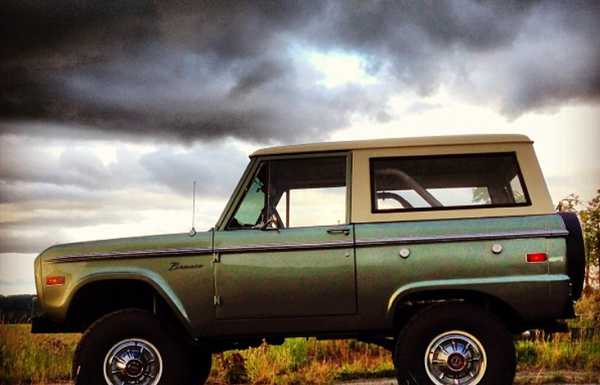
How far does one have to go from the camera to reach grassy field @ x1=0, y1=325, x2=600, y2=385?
8417 mm

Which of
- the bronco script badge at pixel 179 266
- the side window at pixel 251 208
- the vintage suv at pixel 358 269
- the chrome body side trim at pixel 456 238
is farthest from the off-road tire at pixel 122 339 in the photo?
the chrome body side trim at pixel 456 238

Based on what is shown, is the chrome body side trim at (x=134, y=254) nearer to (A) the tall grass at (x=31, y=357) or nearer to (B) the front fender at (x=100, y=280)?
(B) the front fender at (x=100, y=280)

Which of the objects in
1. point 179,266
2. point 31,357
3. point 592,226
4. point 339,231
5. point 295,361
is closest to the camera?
point 339,231

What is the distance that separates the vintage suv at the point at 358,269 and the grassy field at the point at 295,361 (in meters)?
2.27

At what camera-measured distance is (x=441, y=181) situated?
6.18 m

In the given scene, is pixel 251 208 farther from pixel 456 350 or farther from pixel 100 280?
pixel 456 350

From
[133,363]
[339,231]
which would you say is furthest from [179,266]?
[339,231]

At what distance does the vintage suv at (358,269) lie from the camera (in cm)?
577

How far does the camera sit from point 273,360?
928cm

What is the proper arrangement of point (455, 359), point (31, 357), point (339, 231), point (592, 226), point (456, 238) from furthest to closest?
point (592, 226), point (31, 357), point (339, 231), point (456, 238), point (455, 359)

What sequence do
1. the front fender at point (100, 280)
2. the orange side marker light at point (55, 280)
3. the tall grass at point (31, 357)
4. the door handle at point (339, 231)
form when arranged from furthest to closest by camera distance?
1. the tall grass at point (31, 357)
2. the orange side marker light at point (55, 280)
3. the front fender at point (100, 280)
4. the door handle at point (339, 231)

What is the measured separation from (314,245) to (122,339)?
1.76m

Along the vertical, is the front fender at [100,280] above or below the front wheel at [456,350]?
above

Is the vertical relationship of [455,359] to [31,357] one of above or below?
above
